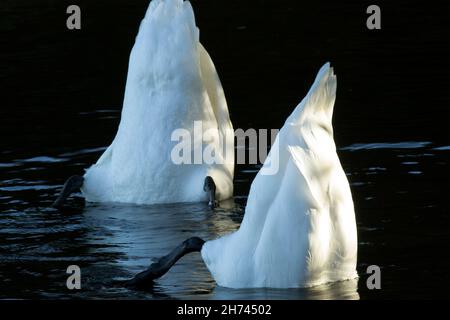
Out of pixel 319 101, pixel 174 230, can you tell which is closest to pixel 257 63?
pixel 174 230

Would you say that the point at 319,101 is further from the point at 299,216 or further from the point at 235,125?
the point at 235,125

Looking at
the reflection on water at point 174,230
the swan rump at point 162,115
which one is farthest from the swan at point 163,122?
the reflection on water at point 174,230

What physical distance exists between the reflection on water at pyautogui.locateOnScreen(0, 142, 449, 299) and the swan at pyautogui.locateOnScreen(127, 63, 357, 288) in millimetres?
134

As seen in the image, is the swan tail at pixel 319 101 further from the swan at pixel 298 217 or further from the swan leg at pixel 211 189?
the swan leg at pixel 211 189

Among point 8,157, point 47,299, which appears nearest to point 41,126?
point 8,157

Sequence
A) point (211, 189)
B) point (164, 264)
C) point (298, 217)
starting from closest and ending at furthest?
point (298, 217) → point (164, 264) → point (211, 189)

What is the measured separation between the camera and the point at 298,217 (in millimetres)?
9016

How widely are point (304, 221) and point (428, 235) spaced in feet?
6.42

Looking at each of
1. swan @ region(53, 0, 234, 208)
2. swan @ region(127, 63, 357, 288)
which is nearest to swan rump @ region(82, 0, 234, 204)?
swan @ region(53, 0, 234, 208)

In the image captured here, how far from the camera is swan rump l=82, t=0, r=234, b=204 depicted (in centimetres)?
1202

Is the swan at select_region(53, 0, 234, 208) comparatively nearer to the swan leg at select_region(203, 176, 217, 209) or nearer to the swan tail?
the swan leg at select_region(203, 176, 217, 209)

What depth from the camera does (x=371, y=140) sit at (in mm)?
13531

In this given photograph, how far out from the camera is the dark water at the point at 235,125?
33.4 ft
